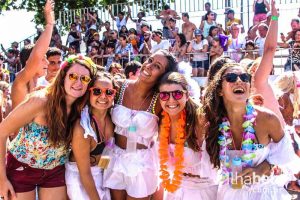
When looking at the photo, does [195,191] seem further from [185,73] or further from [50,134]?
[50,134]

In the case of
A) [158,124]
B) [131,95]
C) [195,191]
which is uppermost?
[131,95]

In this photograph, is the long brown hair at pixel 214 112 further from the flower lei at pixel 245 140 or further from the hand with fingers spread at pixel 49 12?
the hand with fingers spread at pixel 49 12

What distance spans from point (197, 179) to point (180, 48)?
283 inches

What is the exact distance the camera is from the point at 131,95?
12.6 feet

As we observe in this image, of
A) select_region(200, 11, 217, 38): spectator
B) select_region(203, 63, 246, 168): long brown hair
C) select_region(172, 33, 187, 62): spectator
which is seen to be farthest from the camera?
select_region(200, 11, 217, 38): spectator

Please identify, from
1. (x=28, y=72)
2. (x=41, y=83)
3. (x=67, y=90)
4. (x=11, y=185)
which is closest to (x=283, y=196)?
(x=67, y=90)

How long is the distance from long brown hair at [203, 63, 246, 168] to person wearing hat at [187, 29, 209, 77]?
21.4 feet

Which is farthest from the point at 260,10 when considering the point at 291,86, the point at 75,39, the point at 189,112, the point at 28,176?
the point at 28,176

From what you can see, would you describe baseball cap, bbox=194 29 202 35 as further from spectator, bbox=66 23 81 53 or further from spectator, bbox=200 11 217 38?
spectator, bbox=66 23 81 53

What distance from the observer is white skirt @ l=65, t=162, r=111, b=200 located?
3.55 metres

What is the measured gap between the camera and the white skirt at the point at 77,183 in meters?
3.55

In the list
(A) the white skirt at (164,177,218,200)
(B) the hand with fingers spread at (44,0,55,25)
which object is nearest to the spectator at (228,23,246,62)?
(B) the hand with fingers spread at (44,0,55,25)

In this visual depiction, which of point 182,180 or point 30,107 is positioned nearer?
point 30,107

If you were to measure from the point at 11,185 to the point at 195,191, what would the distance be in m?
1.44
